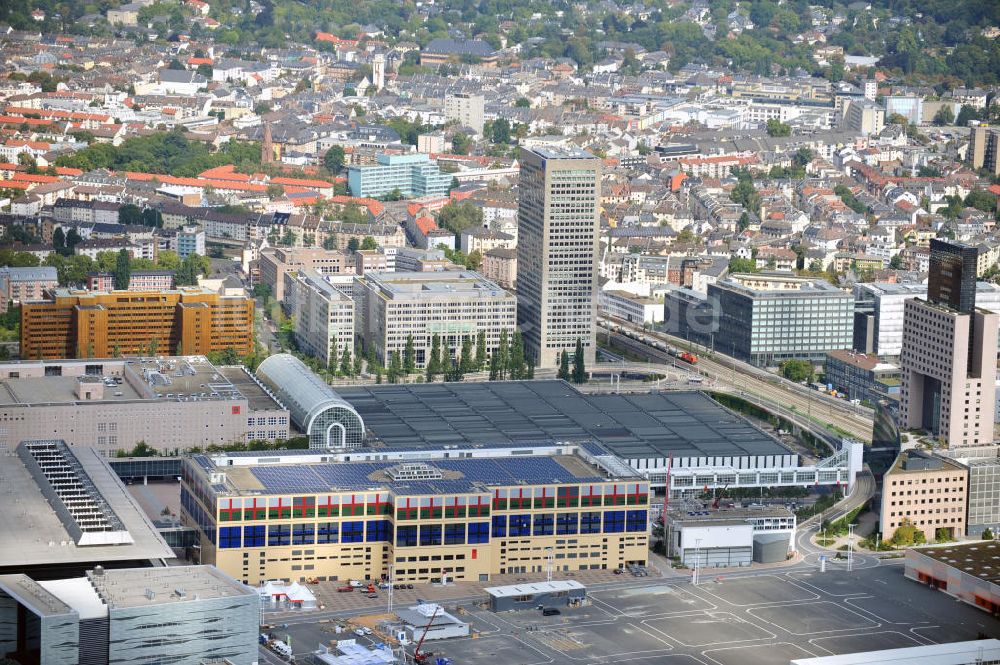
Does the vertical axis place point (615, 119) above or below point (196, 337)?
above

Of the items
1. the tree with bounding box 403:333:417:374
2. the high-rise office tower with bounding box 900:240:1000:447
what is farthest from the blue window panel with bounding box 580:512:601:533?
the tree with bounding box 403:333:417:374

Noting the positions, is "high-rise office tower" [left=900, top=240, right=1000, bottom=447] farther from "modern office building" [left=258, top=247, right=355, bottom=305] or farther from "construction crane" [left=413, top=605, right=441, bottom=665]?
"modern office building" [left=258, top=247, right=355, bottom=305]

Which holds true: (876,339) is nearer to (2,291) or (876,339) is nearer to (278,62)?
(2,291)

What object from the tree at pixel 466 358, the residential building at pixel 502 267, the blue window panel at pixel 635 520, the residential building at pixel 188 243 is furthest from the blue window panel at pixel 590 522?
the residential building at pixel 188 243

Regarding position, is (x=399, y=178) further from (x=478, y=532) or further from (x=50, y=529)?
(x=50, y=529)

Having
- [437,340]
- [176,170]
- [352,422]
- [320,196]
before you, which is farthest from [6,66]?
[352,422]

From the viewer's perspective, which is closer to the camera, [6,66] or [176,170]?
[176,170]

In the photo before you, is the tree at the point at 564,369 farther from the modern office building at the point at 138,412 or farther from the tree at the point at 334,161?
the tree at the point at 334,161
